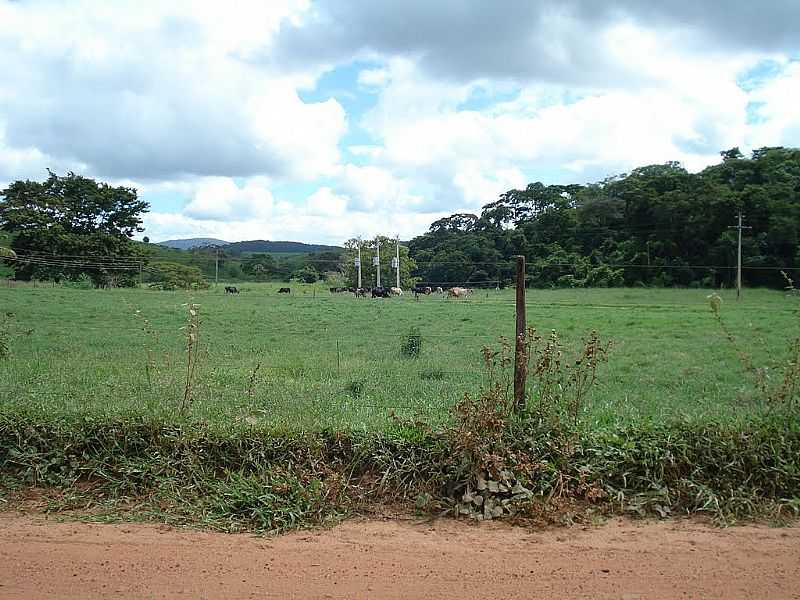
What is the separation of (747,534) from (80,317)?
14.1 meters

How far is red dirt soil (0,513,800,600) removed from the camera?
3.86m

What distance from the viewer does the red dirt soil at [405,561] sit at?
12.7ft

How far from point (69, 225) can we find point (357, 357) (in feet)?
94.9

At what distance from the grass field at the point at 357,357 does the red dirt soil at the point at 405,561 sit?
1.28 m

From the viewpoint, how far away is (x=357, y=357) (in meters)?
10.2

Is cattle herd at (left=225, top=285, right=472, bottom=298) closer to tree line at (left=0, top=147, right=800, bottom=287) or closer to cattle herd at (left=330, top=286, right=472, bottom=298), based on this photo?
cattle herd at (left=330, top=286, right=472, bottom=298)

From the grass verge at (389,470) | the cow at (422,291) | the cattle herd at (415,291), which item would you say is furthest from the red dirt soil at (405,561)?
the cow at (422,291)

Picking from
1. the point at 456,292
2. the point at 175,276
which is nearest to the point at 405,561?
the point at 456,292

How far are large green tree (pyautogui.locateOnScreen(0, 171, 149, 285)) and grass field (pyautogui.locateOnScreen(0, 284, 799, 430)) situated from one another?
40.0ft

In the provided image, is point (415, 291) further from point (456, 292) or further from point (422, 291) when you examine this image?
point (456, 292)

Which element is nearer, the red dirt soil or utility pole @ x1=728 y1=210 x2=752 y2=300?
the red dirt soil

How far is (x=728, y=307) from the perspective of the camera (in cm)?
1062

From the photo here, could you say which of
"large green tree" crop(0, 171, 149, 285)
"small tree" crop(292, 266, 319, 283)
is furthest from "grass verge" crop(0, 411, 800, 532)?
"small tree" crop(292, 266, 319, 283)

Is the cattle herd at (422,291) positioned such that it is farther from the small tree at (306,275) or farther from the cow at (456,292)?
the small tree at (306,275)
